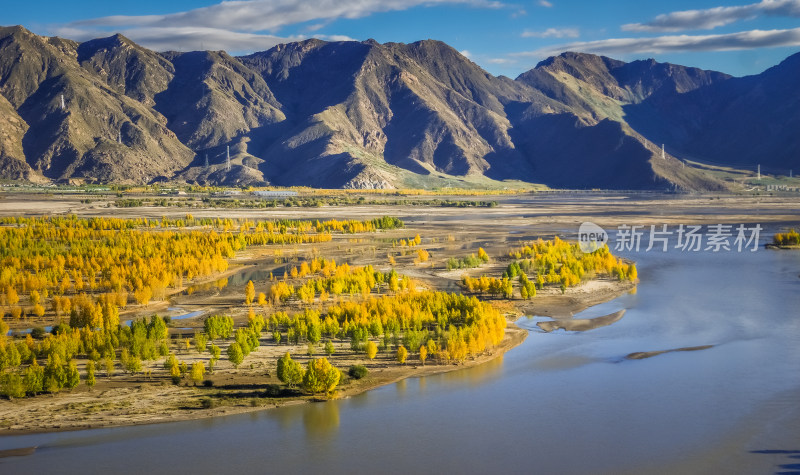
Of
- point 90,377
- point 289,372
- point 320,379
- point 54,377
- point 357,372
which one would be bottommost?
point 357,372

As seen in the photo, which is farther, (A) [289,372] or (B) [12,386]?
(A) [289,372]

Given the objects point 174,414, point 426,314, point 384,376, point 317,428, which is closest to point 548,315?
point 426,314

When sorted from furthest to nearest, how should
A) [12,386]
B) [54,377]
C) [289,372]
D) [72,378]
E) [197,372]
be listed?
[197,372], [289,372], [72,378], [54,377], [12,386]

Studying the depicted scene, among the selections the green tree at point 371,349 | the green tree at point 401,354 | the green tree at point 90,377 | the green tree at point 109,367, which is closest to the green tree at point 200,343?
the green tree at point 109,367

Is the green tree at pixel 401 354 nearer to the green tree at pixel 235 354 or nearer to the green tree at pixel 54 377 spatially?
the green tree at pixel 235 354

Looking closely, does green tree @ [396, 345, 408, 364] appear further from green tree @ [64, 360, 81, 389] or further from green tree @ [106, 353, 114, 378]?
green tree @ [64, 360, 81, 389]

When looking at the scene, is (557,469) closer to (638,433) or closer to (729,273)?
(638,433)

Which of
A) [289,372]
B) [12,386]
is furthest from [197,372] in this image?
[12,386]

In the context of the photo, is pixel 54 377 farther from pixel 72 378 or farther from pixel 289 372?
pixel 289 372
